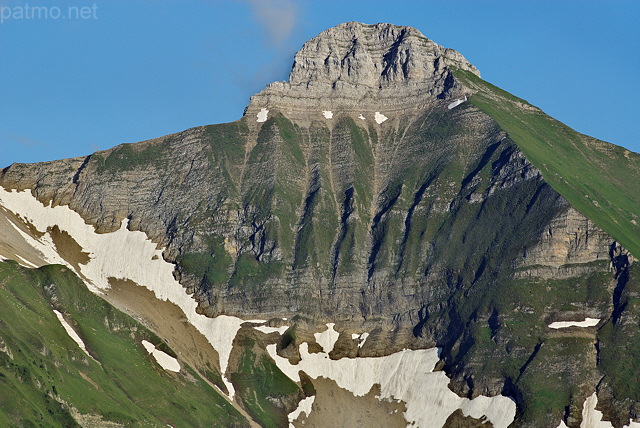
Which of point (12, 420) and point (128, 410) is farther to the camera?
point (128, 410)

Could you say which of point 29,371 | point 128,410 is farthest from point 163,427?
point 29,371

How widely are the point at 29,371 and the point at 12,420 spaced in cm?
1724

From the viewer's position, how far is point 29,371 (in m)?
183

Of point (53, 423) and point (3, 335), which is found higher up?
point (3, 335)

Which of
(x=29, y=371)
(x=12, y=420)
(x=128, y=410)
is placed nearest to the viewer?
(x=12, y=420)

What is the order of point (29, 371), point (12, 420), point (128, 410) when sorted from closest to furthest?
point (12, 420), point (29, 371), point (128, 410)

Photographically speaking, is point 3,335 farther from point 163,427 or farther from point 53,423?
point 163,427

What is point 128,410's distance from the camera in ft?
644

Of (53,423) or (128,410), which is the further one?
(128,410)

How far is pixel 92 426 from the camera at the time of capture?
184m

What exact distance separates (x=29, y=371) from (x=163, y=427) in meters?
27.4

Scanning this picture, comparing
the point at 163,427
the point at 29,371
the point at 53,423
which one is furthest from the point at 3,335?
the point at 163,427

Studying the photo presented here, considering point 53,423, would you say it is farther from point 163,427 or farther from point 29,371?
point 163,427

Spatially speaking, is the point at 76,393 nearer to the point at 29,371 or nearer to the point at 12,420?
the point at 29,371
